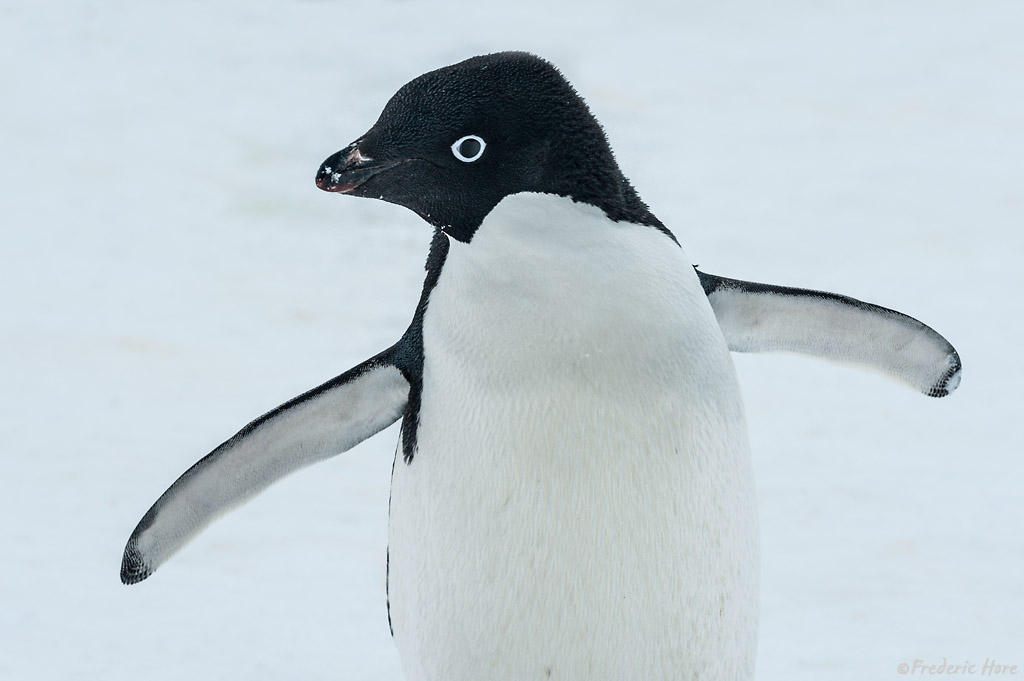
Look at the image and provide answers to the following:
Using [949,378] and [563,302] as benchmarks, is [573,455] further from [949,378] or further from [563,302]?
[949,378]

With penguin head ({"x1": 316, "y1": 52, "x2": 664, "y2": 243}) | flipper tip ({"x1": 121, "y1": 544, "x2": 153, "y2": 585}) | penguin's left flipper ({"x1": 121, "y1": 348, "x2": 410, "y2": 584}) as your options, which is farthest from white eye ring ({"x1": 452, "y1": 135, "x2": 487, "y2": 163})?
flipper tip ({"x1": 121, "y1": 544, "x2": 153, "y2": 585})

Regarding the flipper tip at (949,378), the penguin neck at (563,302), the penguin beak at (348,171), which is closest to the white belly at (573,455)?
the penguin neck at (563,302)

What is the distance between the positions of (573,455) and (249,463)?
1.49ft

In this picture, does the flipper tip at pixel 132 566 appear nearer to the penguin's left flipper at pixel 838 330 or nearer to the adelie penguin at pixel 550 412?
the adelie penguin at pixel 550 412

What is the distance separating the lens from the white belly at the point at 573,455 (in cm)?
128

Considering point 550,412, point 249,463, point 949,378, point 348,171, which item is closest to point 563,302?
point 550,412

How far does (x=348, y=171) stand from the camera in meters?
1.24

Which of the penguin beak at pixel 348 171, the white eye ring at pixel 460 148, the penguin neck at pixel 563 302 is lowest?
the penguin neck at pixel 563 302

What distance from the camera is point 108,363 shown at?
3568 millimetres

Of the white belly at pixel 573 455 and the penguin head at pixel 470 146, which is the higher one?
the penguin head at pixel 470 146

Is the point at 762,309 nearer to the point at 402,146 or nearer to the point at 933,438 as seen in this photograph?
the point at 402,146

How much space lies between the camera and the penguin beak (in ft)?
4.04

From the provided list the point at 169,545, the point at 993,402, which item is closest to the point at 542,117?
the point at 169,545

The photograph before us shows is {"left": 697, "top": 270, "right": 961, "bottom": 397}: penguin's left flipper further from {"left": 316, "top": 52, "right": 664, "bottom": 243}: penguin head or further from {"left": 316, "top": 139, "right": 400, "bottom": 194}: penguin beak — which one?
{"left": 316, "top": 139, "right": 400, "bottom": 194}: penguin beak
